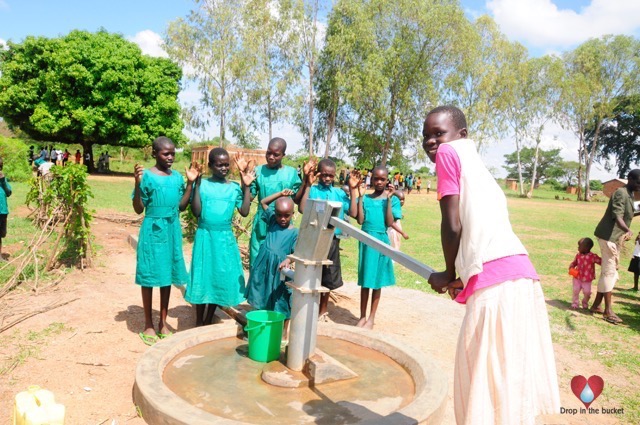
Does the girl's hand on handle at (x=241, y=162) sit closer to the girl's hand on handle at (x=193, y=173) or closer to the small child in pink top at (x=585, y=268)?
the girl's hand on handle at (x=193, y=173)

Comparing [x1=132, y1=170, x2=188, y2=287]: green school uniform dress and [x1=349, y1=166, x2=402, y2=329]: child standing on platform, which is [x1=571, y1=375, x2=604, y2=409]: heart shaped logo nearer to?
[x1=349, y1=166, x2=402, y2=329]: child standing on platform

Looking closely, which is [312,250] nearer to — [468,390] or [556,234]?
[468,390]

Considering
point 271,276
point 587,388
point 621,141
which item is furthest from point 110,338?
point 621,141

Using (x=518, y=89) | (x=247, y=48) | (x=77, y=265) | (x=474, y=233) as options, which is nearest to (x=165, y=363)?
(x=474, y=233)

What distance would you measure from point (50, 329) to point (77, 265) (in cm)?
231

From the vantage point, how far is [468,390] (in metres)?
1.81

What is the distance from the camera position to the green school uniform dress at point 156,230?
385cm

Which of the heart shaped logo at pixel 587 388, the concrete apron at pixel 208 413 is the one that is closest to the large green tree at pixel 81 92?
the concrete apron at pixel 208 413

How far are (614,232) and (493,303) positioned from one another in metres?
4.55

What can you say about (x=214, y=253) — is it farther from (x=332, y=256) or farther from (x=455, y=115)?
(x=455, y=115)

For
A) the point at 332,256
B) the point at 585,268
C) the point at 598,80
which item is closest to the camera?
the point at 332,256

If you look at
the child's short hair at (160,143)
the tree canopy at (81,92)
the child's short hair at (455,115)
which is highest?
the tree canopy at (81,92)

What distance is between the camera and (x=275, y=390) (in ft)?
9.57

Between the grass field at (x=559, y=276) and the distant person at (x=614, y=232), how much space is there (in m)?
0.40
